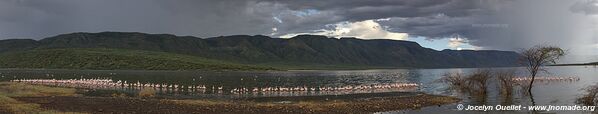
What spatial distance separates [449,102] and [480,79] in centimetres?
1576

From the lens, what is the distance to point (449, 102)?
54688 mm

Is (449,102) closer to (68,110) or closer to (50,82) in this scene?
(68,110)

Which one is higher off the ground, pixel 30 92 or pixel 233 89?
pixel 30 92

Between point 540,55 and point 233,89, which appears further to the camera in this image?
point 233,89

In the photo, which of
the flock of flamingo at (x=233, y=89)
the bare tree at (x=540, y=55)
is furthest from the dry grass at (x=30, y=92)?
the bare tree at (x=540, y=55)

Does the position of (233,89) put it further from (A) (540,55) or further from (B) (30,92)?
(A) (540,55)

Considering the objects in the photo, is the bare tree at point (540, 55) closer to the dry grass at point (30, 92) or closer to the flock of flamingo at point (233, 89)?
the flock of flamingo at point (233, 89)

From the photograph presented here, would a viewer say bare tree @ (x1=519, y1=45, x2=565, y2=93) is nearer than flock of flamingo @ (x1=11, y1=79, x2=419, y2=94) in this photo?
Yes

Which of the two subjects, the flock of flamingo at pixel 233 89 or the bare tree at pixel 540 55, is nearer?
the bare tree at pixel 540 55

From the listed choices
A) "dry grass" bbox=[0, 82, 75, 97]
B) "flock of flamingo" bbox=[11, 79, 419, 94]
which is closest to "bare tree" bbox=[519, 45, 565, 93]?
"flock of flamingo" bbox=[11, 79, 419, 94]

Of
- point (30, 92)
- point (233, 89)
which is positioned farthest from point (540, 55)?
point (30, 92)

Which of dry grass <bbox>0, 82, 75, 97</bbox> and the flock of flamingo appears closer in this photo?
dry grass <bbox>0, 82, 75, 97</bbox>

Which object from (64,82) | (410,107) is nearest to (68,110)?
(410,107)

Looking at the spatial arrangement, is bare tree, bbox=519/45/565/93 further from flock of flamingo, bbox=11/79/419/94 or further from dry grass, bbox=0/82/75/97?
dry grass, bbox=0/82/75/97
